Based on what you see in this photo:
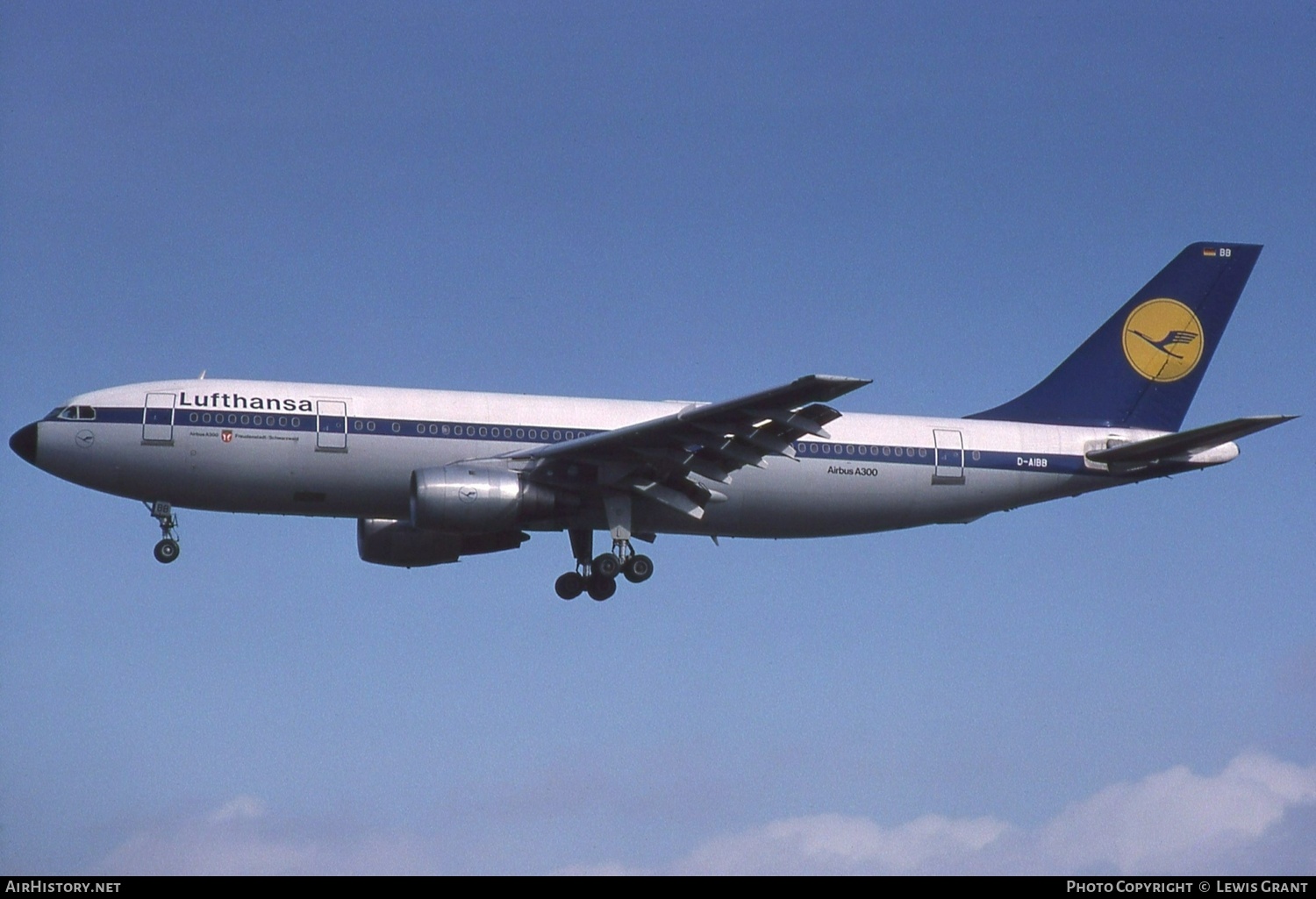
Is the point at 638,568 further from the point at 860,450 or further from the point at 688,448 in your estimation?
the point at 860,450

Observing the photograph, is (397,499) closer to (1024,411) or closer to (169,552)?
(169,552)

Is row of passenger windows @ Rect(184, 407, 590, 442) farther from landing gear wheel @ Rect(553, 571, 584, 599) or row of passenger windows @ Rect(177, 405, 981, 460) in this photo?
landing gear wheel @ Rect(553, 571, 584, 599)

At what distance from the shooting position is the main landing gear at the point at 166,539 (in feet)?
116

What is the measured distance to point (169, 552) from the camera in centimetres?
3566

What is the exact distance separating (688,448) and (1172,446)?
11822 millimetres

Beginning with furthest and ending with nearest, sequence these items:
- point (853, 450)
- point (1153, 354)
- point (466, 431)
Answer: point (1153, 354), point (853, 450), point (466, 431)

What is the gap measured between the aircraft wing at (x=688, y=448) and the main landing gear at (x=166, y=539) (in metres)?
7.95

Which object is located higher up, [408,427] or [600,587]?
[408,427]

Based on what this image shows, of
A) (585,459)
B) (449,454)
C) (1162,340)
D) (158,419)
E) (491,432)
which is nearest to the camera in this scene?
(158,419)

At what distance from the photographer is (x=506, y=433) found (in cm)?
3625

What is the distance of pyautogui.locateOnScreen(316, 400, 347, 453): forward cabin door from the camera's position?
34781 millimetres

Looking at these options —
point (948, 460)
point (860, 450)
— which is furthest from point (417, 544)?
point (948, 460)

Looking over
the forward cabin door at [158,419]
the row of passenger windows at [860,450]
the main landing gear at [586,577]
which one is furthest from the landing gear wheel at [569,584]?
the forward cabin door at [158,419]

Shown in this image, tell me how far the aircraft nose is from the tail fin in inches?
880
